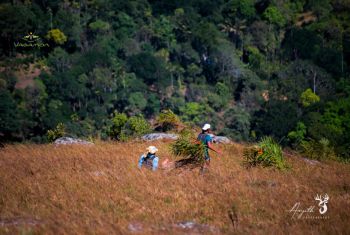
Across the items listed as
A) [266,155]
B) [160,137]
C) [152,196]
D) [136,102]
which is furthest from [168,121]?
[136,102]

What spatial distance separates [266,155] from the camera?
16.6 metres

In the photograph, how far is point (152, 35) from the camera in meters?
125

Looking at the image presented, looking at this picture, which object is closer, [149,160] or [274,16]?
[149,160]

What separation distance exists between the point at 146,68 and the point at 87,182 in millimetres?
98979

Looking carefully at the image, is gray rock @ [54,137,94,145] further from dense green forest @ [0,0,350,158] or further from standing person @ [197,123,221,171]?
dense green forest @ [0,0,350,158]

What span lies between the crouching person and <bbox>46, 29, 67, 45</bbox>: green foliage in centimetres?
10336

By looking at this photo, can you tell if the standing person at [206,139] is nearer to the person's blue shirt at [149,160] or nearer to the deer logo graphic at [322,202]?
the person's blue shirt at [149,160]

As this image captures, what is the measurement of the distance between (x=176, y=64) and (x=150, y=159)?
10530 centimetres

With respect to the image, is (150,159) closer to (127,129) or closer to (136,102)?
(127,129)

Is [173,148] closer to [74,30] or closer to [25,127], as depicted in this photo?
[25,127]

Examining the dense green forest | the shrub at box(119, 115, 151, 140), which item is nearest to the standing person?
the shrub at box(119, 115, 151, 140)

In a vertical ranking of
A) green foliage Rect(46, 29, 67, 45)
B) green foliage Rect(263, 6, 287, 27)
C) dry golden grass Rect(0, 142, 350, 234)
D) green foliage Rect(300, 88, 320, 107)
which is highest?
dry golden grass Rect(0, 142, 350, 234)

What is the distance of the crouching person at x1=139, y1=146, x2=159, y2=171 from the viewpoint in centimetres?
1555

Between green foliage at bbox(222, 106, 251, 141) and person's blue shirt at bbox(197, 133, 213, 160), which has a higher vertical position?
person's blue shirt at bbox(197, 133, 213, 160)
